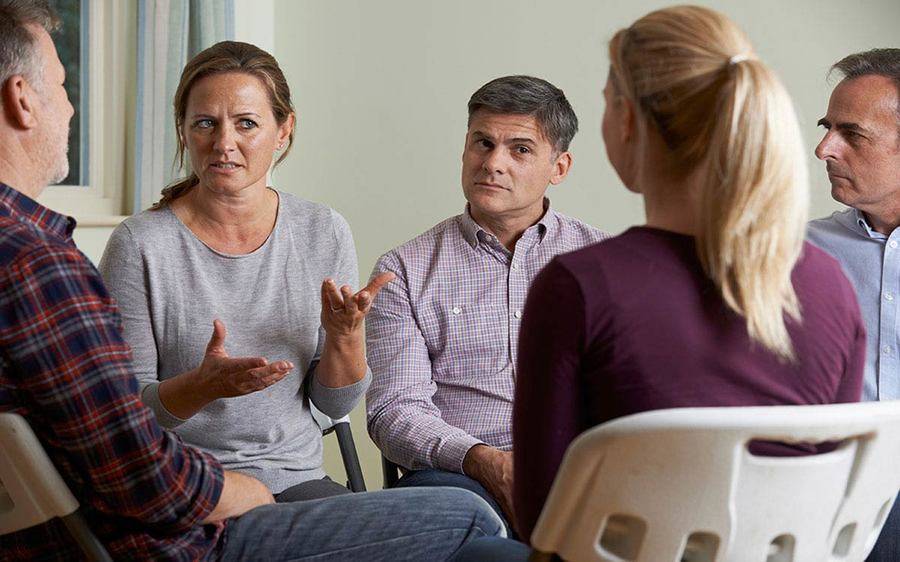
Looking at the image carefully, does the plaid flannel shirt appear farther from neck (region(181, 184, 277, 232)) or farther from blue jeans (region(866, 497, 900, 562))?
blue jeans (region(866, 497, 900, 562))

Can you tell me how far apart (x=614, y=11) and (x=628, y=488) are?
284 centimetres

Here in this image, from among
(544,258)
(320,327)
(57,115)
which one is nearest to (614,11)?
(544,258)

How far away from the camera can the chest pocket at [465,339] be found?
7.79ft

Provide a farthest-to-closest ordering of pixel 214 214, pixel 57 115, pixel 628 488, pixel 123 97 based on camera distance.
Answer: pixel 123 97, pixel 214 214, pixel 57 115, pixel 628 488

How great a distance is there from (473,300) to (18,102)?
117 centimetres

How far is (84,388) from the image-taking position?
126 centimetres

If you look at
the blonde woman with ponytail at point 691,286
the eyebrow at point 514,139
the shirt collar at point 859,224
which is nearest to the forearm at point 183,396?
the blonde woman with ponytail at point 691,286

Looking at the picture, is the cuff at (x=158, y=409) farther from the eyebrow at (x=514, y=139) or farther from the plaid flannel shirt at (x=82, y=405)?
the eyebrow at (x=514, y=139)

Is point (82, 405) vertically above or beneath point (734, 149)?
beneath

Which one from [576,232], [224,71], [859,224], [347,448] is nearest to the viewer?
[224,71]

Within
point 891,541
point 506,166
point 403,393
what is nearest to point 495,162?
point 506,166

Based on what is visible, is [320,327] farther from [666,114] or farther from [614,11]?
[614,11]

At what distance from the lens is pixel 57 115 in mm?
1519

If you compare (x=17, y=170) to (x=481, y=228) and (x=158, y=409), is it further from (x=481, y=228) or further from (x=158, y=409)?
(x=481, y=228)
